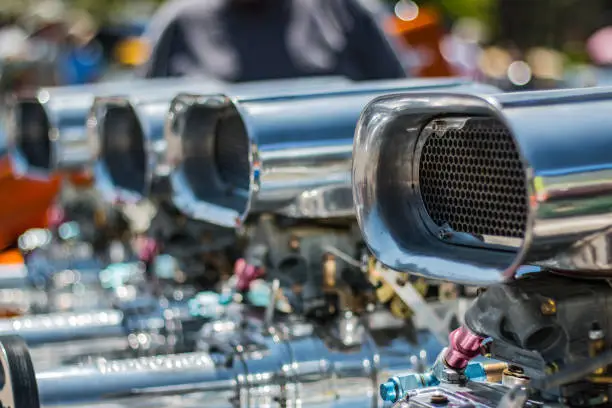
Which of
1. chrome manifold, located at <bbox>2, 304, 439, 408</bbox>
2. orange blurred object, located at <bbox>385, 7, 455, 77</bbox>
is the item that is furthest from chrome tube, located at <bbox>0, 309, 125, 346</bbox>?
orange blurred object, located at <bbox>385, 7, 455, 77</bbox>

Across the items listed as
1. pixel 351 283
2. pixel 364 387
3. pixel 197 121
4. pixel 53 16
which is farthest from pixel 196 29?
pixel 53 16

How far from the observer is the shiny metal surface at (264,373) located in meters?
2.07

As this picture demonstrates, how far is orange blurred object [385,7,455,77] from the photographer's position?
7297mm

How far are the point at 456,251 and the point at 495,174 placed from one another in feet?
0.43

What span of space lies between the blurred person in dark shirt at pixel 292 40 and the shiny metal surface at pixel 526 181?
2.05 m

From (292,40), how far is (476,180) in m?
2.26

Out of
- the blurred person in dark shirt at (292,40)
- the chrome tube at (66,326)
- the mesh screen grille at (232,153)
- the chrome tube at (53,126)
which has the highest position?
the blurred person in dark shirt at (292,40)

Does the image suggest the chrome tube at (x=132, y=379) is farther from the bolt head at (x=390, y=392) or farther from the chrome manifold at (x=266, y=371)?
the bolt head at (x=390, y=392)

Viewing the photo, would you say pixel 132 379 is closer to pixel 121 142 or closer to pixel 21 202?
pixel 121 142

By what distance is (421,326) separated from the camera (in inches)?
91.9

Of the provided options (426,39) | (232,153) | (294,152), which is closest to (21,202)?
(232,153)

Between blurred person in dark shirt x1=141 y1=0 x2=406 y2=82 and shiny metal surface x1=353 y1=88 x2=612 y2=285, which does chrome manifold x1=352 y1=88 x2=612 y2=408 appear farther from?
blurred person in dark shirt x1=141 y1=0 x2=406 y2=82

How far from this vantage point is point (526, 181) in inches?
53.1

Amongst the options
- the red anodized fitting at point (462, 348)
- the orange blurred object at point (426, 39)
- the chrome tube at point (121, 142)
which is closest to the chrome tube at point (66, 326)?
the chrome tube at point (121, 142)
